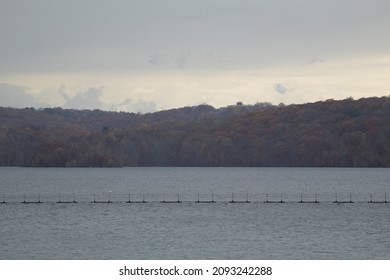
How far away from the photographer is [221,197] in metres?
154

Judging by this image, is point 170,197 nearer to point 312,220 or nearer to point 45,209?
point 45,209

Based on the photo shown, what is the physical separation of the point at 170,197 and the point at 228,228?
5675 cm

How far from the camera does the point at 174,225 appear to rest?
99875mm

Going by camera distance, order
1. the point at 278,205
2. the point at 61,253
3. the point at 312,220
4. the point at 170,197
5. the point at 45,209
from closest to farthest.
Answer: the point at 61,253 < the point at 312,220 < the point at 45,209 < the point at 278,205 < the point at 170,197

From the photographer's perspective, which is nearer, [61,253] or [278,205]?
[61,253]
